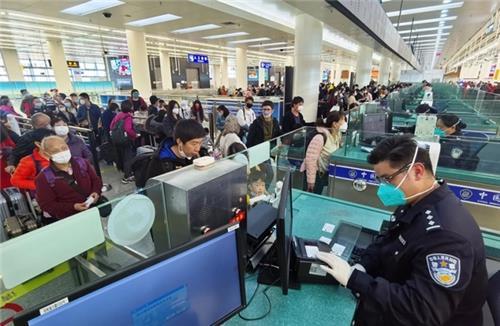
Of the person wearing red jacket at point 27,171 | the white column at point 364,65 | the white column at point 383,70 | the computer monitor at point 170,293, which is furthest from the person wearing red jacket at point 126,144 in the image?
the white column at point 383,70

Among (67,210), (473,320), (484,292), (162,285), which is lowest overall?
(67,210)

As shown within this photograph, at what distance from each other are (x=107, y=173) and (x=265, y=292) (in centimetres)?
519

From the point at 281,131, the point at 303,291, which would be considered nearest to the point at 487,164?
the point at 281,131

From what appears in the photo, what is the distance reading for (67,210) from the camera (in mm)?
2248

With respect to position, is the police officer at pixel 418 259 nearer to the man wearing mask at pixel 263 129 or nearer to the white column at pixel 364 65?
the man wearing mask at pixel 263 129

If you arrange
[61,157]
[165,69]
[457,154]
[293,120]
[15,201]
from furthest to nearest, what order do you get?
[165,69]
[293,120]
[457,154]
[15,201]
[61,157]

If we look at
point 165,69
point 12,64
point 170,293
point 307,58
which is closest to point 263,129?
point 170,293

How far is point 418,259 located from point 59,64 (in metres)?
17.0

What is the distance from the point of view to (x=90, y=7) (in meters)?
6.29

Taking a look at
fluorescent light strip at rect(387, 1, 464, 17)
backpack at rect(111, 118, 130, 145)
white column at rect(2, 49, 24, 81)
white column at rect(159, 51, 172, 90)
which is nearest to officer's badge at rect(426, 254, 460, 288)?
backpack at rect(111, 118, 130, 145)

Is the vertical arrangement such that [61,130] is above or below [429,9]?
below

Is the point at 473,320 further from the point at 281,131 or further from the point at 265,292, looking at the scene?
the point at 281,131

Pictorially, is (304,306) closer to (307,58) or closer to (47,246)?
(47,246)

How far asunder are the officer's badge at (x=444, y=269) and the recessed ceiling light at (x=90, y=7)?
7133 millimetres
